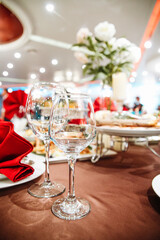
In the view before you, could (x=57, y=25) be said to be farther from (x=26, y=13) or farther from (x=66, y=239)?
(x=66, y=239)

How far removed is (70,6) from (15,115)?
233 cm

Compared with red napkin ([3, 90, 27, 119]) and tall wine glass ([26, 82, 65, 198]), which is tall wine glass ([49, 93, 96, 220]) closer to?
tall wine glass ([26, 82, 65, 198])

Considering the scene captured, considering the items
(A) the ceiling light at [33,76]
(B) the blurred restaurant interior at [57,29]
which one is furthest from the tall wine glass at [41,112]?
(A) the ceiling light at [33,76]

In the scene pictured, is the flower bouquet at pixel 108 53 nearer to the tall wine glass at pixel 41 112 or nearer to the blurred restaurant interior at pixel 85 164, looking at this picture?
the blurred restaurant interior at pixel 85 164

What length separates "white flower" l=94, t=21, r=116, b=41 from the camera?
0.89 m

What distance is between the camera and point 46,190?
14.7 inches

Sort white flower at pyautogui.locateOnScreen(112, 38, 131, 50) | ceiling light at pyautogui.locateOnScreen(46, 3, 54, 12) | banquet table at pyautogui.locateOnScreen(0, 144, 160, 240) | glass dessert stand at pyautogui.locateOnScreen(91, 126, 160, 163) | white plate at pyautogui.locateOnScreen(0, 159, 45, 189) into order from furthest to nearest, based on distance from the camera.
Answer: ceiling light at pyautogui.locateOnScreen(46, 3, 54, 12)
white flower at pyautogui.locateOnScreen(112, 38, 131, 50)
glass dessert stand at pyautogui.locateOnScreen(91, 126, 160, 163)
white plate at pyautogui.locateOnScreen(0, 159, 45, 189)
banquet table at pyautogui.locateOnScreen(0, 144, 160, 240)

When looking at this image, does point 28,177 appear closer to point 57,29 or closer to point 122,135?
point 122,135

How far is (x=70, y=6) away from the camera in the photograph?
247 cm

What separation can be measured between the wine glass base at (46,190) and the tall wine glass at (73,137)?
0.03 m

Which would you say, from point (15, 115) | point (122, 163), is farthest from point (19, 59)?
point (122, 163)

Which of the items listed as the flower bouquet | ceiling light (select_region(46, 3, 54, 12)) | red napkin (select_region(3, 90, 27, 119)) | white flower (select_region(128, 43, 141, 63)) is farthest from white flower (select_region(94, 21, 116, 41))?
ceiling light (select_region(46, 3, 54, 12))

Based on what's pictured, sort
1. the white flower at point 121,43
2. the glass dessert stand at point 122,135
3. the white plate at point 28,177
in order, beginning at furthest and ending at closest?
1. the white flower at point 121,43
2. the glass dessert stand at point 122,135
3. the white plate at point 28,177

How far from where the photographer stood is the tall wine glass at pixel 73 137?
0.97 ft
